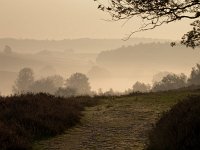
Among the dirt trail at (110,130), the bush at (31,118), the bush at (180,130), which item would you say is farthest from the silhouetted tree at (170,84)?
the bush at (180,130)

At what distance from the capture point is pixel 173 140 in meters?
10.7

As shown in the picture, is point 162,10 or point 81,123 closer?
point 162,10

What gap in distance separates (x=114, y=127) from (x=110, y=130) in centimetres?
56

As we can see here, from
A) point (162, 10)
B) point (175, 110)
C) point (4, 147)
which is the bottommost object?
point (4, 147)

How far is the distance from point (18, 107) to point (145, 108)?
6.30 meters

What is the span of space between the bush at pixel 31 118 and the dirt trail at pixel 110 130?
17.9 inches

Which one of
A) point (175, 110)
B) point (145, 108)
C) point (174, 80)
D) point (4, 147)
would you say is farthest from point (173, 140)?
point (174, 80)

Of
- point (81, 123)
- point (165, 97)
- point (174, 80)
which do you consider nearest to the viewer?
point (81, 123)

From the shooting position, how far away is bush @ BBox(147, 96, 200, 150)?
34.0ft

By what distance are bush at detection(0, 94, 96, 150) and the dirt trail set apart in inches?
17.9

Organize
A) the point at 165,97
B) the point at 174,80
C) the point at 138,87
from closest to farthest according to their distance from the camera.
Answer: the point at 165,97, the point at 174,80, the point at 138,87

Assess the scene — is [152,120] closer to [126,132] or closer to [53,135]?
[126,132]

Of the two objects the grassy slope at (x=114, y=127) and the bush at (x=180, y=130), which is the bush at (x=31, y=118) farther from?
the bush at (x=180, y=130)

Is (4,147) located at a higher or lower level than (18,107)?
lower
